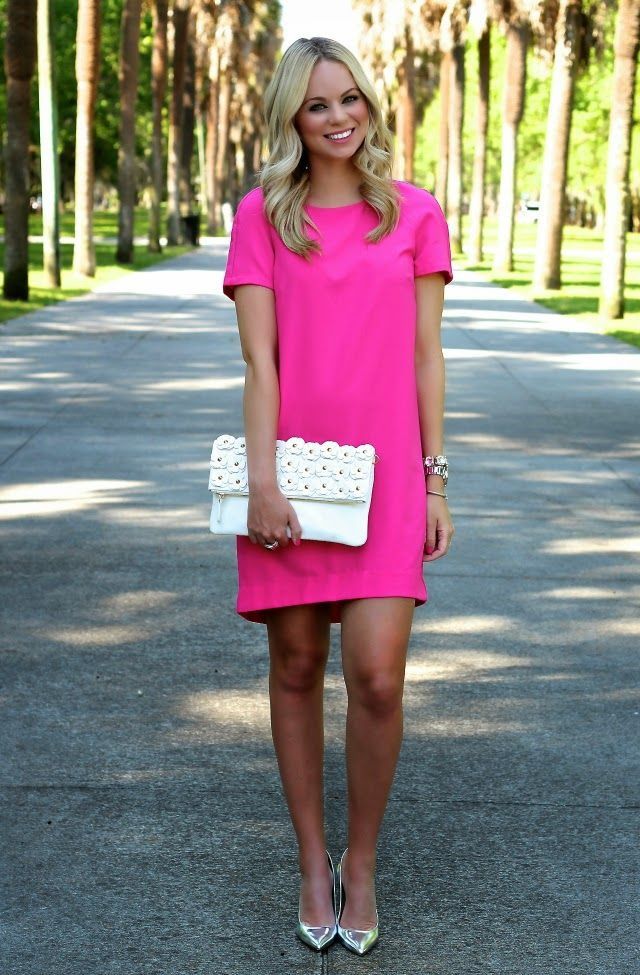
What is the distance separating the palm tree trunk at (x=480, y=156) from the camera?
127ft

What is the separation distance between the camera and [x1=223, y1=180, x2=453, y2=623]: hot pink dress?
3.54m

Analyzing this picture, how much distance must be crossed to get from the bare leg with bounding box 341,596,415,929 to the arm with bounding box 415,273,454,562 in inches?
8.2

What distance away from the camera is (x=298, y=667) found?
3725 millimetres

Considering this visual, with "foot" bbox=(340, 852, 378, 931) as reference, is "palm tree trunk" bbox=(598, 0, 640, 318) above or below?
above

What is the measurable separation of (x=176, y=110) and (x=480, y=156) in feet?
30.2

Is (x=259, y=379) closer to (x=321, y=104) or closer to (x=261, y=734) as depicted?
(x=321, y=104)

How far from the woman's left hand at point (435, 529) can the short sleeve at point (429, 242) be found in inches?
20.7

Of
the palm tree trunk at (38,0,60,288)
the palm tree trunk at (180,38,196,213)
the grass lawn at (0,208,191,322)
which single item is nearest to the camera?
the grass lawn at (0,208,191,322)

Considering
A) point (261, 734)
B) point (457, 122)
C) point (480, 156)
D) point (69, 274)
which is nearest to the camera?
point (261, 734)

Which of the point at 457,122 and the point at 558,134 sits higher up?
the point at 457,122

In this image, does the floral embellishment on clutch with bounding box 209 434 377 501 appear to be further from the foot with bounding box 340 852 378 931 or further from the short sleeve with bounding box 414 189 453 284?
the foot with bounding box 340 852 378 931

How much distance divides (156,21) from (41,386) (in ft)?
95.1

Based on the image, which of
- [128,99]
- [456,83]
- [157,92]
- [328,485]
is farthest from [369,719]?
[456,83]

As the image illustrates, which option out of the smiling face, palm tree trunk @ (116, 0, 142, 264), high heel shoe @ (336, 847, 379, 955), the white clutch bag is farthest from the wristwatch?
palm tree trunk @ (116, 0, 142, 264)
